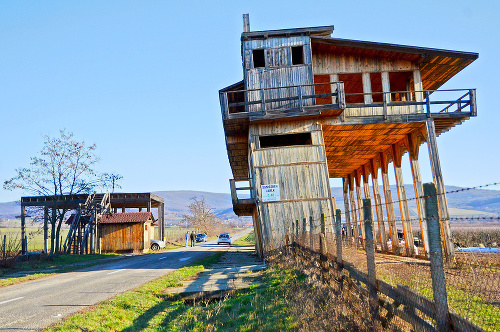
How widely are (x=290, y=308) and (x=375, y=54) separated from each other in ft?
50.7

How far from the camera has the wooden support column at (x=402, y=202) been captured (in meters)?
20.2

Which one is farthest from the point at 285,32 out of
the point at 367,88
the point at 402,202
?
the point at 402,202

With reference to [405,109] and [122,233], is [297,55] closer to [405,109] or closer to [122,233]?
[405,109]

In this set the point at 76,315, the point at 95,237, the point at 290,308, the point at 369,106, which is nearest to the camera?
the point at 290,308

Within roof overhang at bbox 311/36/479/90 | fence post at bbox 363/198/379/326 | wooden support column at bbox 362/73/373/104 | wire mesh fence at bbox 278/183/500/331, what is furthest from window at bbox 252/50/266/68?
fence post at bbox 363/198/379/326

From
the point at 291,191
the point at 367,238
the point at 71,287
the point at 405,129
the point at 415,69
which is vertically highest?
the point at 415,69

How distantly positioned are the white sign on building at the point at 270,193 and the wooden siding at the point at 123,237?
2457 centimetres

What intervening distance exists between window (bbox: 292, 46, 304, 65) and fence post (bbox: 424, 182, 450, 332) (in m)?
16.4

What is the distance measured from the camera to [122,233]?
134 ft

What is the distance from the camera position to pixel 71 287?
43.6 feet

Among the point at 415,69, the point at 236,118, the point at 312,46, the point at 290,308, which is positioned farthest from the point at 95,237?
the point at 290,308

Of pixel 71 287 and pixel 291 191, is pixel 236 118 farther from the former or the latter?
pixel 71 287

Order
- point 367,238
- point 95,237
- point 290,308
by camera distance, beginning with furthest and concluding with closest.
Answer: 1. point 95,237
2. point 290,308
3. point 367,238

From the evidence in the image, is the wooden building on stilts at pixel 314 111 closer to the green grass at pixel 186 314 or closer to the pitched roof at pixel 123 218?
the green grass at pixel 186 314
